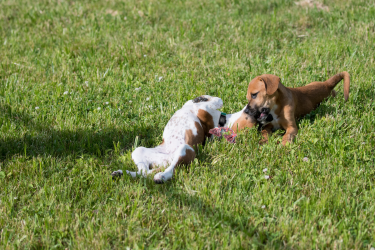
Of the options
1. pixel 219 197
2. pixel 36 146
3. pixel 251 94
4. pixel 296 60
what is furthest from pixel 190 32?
pixel 219 197

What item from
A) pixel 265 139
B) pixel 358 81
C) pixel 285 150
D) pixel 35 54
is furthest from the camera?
pixel 35 54

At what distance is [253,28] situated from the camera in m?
7.39

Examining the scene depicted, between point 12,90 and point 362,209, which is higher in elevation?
point 362,209

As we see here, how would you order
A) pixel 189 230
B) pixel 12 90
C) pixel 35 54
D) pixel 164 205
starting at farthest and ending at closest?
pixel 35 54, pixel 12 90, pixel 164 205, pixel 189 230

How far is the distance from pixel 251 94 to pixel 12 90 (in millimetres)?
3860

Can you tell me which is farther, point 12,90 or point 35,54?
point 35,54

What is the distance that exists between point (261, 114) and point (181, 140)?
1.04 m

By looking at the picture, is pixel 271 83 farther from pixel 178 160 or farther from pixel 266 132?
pixel 178 160

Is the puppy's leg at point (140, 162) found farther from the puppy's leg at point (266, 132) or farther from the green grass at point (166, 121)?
the puppy's leg at point (266, 132)

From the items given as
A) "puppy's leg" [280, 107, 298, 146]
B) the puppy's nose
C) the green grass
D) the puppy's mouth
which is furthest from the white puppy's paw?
"puppy's leg" [280, 107, 298, 146]

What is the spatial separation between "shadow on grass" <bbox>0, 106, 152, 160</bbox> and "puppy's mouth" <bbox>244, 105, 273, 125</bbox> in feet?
4.20

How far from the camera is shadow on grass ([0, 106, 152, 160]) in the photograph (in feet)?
14.1

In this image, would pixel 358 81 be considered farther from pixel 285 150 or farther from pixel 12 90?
pixel 12 90

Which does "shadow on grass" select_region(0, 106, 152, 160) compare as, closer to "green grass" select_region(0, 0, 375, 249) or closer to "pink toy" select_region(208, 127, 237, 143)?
"green grass" select_region(0, 0, 375, 249)
